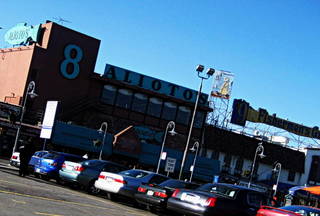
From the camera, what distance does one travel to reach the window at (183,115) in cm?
5291

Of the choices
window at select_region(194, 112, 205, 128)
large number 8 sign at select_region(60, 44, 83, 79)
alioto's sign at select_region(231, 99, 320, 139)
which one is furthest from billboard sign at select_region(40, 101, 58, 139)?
alioto's sign at select_region(231, 99, 320, 139)

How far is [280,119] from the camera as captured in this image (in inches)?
2530

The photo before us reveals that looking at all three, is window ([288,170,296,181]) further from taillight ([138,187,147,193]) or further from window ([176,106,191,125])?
taillight ([138,187,147,193])

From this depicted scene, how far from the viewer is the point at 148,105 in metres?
50.9

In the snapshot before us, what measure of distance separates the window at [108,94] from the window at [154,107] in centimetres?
408

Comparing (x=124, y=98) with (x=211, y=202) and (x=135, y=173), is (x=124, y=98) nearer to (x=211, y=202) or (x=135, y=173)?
(x=135, y=173)

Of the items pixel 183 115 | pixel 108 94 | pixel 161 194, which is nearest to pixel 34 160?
pixel 161 194

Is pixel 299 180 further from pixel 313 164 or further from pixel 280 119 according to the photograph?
pixel 280 119

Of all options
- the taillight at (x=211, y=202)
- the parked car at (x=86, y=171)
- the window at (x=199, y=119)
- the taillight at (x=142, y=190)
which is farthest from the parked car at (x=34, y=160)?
the window at (x=199, y=119)

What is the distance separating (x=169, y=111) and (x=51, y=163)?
31.3 m

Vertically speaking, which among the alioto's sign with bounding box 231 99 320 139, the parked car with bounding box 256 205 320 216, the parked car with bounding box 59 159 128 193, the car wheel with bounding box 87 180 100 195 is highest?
the alioto's sign with bounding box 231 99 320 139

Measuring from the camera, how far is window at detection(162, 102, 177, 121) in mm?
51969

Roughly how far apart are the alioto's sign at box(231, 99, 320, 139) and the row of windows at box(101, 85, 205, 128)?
→ 6367mm

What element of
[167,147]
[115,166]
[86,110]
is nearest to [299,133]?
[167,147]
